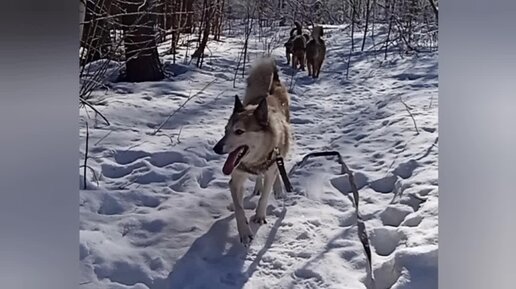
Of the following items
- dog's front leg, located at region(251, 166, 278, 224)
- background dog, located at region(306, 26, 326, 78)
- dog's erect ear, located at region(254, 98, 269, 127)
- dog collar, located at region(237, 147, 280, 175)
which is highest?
background dog, located at region(306, 26, 326, 78)

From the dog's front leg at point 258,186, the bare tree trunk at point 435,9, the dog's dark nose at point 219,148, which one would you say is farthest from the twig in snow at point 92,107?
the bare tree trunk at point 435,9

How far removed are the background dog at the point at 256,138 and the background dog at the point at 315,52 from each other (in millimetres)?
82

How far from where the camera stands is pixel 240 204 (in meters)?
1.57

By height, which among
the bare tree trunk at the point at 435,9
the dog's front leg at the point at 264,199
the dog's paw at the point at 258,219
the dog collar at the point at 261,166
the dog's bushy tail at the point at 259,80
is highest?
the bare tree trunk at the point at 435,9

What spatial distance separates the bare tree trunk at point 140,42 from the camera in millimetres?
1567

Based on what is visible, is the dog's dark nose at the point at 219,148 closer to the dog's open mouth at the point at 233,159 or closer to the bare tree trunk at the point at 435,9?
the dog's open mouth at the point at 233,159

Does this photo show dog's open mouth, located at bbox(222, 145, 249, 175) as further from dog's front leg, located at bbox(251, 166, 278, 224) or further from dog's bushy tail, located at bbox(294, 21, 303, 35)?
dog's bushy tail, located at bbox(294, 21, 303, 35)

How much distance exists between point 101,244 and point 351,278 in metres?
0.56

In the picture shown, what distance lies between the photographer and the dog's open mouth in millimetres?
1564

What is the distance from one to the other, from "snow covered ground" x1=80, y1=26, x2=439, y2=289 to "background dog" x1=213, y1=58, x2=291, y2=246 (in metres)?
0.02

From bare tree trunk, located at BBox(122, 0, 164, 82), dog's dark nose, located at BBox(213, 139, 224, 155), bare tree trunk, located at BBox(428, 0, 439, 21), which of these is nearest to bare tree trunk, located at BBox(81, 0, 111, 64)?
bare tree trunk, located at BBox(122, 0, 164, 82)

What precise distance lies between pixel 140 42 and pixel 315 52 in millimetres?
396

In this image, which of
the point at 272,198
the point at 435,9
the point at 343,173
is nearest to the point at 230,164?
the point at 272,198
